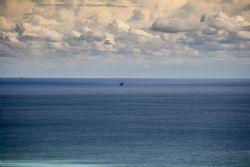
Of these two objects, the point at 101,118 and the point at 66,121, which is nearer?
the point at 66,121

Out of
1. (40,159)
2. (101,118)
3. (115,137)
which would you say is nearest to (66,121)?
(101,118)

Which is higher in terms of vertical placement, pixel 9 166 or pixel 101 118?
pixel 101 118

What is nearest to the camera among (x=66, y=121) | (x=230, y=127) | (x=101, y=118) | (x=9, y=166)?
(x=9, y=166)

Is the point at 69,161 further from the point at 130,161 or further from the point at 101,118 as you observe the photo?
the point at 101,118

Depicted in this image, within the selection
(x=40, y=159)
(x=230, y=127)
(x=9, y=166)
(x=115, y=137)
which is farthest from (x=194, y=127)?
(x=9, y=166)

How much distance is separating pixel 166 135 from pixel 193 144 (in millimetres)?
7535

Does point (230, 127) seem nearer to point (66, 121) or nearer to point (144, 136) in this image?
point (144, 136)

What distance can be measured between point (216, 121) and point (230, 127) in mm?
9955

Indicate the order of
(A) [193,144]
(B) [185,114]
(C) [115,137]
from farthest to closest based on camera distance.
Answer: (B) [185,114]
(C) [115,137]
(A) [193,144]

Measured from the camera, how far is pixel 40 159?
51.9m

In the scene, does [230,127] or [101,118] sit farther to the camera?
[101,118]

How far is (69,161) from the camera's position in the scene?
49969mm

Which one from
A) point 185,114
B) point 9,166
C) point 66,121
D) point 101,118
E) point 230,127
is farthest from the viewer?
point 185,114

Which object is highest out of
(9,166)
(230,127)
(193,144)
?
(230,127)
